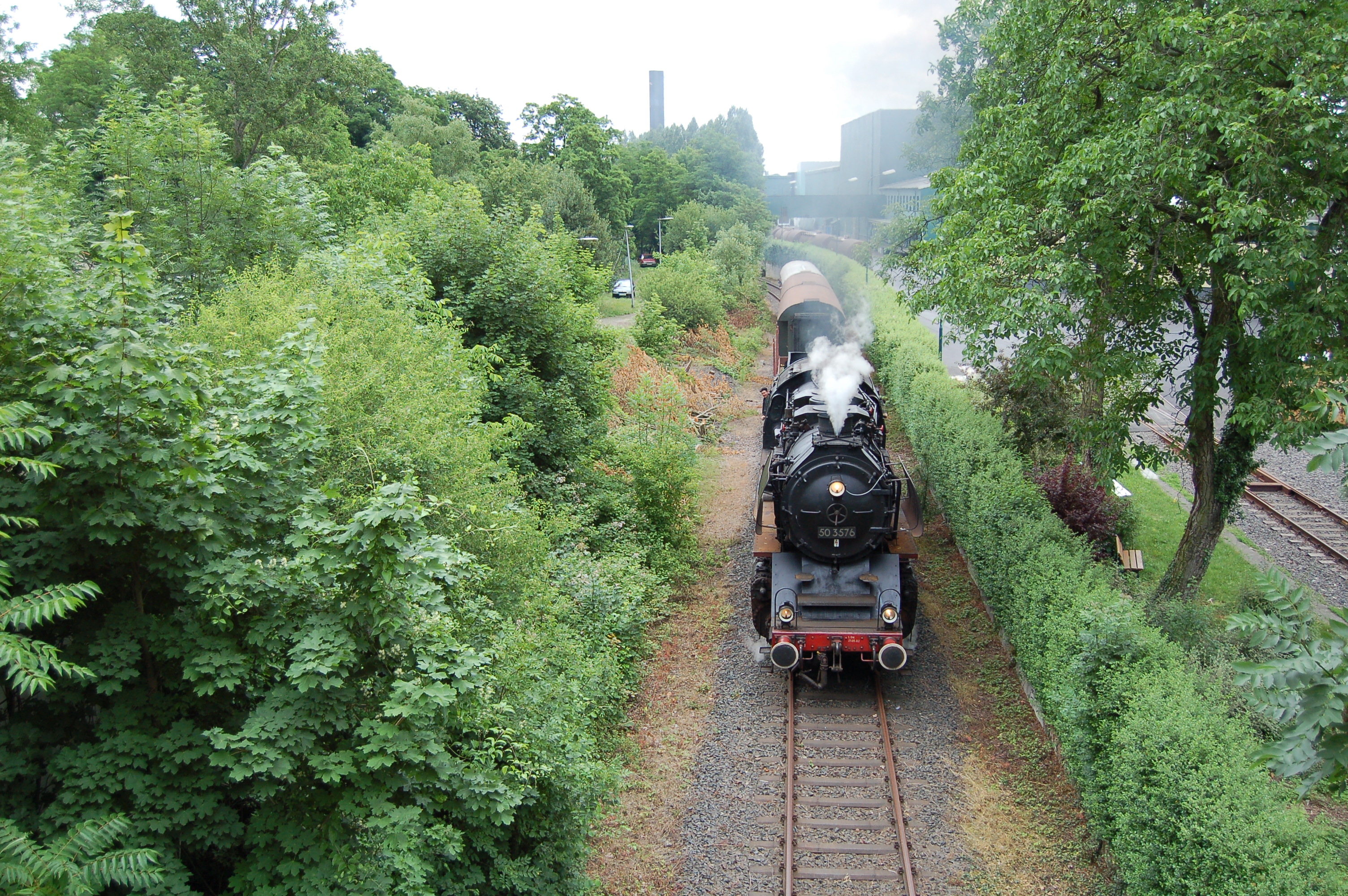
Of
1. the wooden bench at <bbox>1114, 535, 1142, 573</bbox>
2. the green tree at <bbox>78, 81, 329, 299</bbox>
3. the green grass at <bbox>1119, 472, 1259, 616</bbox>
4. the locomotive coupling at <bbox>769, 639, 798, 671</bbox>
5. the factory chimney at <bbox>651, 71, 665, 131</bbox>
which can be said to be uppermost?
the factory chimney at <bbox>651, 71, 665, 131</bbox>

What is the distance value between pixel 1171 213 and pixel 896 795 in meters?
8.42

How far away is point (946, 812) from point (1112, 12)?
10.3m

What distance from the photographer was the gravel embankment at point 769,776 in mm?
8156

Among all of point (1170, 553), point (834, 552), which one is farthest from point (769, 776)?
point (1170, 553)

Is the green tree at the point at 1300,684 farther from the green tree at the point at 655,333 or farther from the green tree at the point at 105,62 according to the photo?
the green tree at the point at 655,333

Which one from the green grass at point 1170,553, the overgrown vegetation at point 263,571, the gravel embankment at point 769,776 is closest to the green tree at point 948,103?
the green grass at point 1170,553

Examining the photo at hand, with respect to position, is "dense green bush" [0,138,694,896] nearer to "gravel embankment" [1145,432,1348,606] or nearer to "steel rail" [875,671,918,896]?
"steel rail" [875,671,918,896]

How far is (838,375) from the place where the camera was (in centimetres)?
1444

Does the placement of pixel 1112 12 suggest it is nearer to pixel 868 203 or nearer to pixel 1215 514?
pixel 1215 514

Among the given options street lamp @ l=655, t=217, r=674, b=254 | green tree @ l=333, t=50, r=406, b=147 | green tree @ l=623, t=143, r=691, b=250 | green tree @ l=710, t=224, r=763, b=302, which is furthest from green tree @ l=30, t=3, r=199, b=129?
green tree @ l=623, t=143, r=691, b=250

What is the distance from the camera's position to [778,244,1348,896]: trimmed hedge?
19.3 feet

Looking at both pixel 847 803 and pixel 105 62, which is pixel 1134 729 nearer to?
pixel 847 803

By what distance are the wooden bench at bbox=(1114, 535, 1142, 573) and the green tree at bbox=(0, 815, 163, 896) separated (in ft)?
49.6

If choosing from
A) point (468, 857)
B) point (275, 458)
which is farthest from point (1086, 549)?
point (275, 458)
